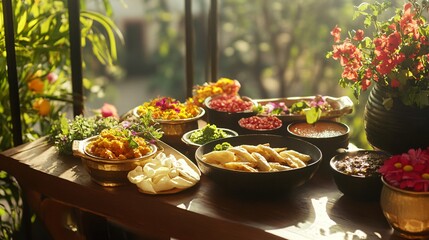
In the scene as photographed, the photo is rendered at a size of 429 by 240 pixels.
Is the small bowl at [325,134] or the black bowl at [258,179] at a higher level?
the small bowl at [325,134]

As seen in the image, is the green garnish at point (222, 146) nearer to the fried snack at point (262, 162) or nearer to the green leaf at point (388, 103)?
the fried snack at point (262, 162)

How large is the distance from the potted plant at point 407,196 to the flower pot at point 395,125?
284 mm

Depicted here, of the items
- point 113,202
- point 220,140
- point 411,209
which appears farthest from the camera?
point 220,140

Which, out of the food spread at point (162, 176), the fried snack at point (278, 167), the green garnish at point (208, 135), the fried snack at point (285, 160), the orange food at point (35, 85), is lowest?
the food spread at point (162, 176)

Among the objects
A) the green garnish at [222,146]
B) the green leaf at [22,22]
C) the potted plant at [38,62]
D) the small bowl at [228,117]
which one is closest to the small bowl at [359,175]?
the green garnish at [222,146]

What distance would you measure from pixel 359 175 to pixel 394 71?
31 cm

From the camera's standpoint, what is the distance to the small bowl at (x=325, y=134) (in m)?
1.96

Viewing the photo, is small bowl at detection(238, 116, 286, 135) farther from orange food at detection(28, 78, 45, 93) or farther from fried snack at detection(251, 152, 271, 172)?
orange food at detection(28, 78, 45, 93)

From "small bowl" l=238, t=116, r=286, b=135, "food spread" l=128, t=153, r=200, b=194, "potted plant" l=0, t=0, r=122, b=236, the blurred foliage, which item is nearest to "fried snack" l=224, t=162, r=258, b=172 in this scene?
"food spread" l=128, t=153, r=200, b=194

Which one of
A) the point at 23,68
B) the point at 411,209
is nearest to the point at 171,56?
the point at 23,68

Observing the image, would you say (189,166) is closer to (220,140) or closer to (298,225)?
(220,140)

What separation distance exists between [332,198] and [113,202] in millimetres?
615

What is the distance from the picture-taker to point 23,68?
2.48 m

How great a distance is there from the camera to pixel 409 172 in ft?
4.93
